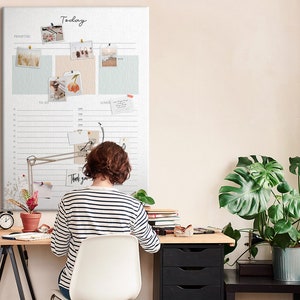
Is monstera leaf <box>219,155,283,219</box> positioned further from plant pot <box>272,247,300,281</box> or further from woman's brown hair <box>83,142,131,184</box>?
woman's brown hair <box>83,142,131,184</box>

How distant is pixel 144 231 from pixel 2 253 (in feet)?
3.25

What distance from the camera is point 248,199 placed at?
4066mm

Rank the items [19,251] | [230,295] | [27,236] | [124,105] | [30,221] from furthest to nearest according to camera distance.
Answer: [124,105], [19,251], [30,221], [230,295], [27,236]

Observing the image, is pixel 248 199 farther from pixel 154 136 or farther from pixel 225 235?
pixel 154 136

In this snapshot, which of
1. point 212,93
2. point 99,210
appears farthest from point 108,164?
point 212,93

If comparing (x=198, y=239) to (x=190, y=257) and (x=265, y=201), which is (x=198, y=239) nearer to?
(x=190, y=257)

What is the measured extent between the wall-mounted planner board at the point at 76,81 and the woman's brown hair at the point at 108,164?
3.44 ft

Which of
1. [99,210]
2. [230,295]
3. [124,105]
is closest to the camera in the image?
[99,210]

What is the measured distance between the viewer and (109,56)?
14.1 feet

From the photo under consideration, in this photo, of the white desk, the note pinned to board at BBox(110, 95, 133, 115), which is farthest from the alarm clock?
the note pinned to board at BBox(110, 95, 133, 115)

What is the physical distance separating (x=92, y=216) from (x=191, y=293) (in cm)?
97

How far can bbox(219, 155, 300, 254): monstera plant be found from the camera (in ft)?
13.1

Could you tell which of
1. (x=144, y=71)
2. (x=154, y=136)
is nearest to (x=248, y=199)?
(x=154, y=136)

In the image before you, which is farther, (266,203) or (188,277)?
(266,203)
